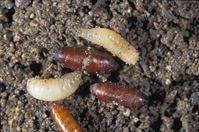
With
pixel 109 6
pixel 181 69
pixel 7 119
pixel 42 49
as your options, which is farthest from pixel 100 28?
pixel 7 119

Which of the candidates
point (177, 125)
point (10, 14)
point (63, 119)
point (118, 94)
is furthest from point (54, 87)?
point (177, 125)

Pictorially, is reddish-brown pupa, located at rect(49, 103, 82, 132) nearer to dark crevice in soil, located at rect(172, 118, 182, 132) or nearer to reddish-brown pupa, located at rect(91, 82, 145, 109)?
reddish-brown pupa, located at rect(91, 82, 145, 109)

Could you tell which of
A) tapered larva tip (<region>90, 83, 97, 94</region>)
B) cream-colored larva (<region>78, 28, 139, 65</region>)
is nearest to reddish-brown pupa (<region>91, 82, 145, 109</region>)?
tapered larva tip (<region>90, 83, 97, 94</region>)

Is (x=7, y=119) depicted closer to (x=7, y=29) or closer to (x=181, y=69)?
(x=7, y=29)

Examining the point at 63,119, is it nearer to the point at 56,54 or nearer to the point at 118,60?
the point at 56,54

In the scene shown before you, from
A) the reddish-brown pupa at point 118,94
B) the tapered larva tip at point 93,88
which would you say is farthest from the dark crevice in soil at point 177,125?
the tapered larva tip at point 93,88

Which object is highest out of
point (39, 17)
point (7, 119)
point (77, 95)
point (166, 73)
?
point (39, 17)
